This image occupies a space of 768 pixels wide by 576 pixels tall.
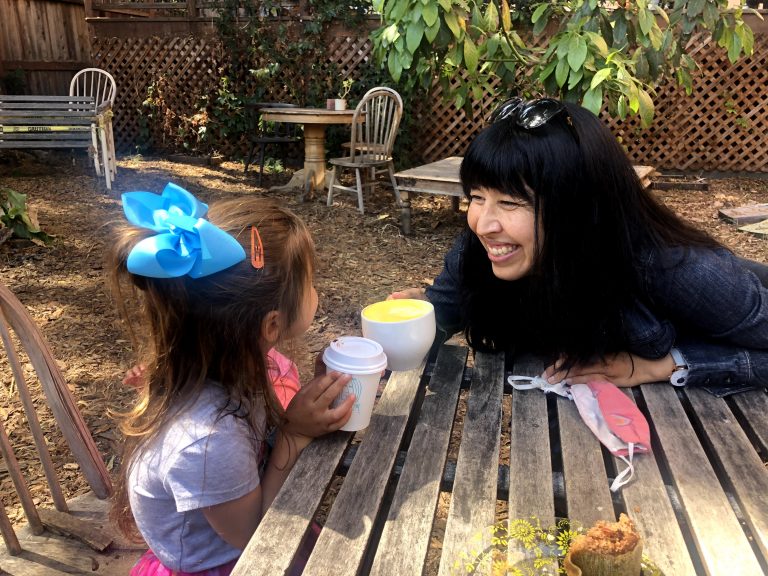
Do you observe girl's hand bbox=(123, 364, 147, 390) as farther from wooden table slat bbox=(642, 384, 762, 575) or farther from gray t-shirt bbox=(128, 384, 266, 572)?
wooden table slat bbox=(642, 384, 762, 575)

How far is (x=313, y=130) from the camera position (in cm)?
674

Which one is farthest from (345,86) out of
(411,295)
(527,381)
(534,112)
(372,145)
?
(527,381)

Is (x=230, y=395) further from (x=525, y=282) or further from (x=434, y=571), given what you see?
(x=434, y=571)

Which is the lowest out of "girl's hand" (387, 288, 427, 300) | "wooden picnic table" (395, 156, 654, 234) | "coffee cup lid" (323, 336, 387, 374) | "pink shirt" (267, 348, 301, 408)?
"wooden picnic table" (395, 156, 654, 234)

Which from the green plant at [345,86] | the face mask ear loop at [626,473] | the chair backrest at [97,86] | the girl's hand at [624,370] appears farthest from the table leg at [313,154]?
the face mask ear loop at [626,473]

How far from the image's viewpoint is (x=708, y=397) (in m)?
1.48

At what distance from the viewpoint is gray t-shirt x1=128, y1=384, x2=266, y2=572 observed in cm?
111

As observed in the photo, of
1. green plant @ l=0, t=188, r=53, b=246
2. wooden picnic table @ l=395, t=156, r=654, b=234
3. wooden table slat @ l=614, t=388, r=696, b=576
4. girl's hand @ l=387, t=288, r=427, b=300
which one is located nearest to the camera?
wooden table slat @ l=614, t=388, r=696, b=576

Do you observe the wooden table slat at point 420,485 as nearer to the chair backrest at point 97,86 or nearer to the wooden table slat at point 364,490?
the wooden table slat at point 364,490

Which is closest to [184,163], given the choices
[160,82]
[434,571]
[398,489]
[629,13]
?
[160,82]

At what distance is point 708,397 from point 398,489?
2.64ft

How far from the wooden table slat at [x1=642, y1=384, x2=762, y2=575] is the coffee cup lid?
0.59 meters

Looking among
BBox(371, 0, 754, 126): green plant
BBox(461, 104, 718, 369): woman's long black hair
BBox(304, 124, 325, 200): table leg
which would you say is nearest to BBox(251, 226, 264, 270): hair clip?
BBox(461, 104, 718, 369): woman's long black hair

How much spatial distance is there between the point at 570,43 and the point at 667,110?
20.5ft
